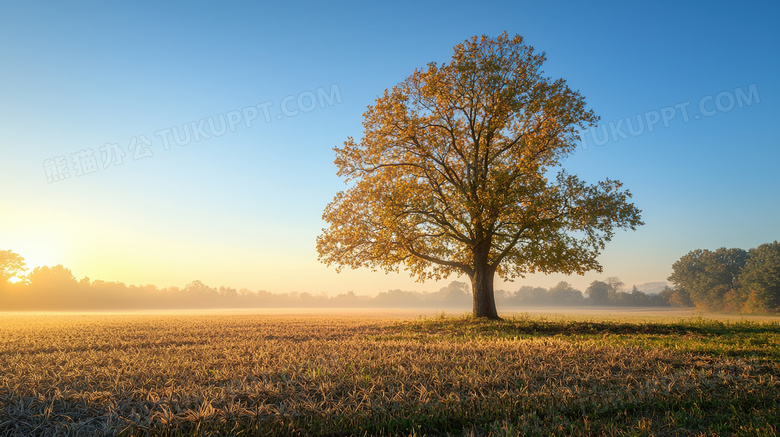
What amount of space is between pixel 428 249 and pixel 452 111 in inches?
352

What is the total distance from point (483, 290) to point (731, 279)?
104461 mm

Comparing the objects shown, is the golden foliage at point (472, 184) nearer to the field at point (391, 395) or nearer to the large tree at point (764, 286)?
the field at point (391, 395)

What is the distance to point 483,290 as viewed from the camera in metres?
23.7

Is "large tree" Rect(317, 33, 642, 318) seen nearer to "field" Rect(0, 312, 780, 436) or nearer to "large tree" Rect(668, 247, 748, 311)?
"field" Rect(0, 312, 780, 436)

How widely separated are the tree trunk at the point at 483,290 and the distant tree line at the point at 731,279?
75.8 m

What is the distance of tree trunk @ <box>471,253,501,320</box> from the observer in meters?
23.3

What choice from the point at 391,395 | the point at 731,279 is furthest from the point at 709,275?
the point at 391,395

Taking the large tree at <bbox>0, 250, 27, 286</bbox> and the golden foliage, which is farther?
the large tree at <bbox>0, 250, 27, 286</bbox>

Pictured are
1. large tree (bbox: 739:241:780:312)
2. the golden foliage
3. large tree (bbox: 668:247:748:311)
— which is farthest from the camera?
large tree (bbox: 668:247:748:311)

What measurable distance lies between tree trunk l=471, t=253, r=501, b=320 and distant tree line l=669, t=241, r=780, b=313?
7575 cm

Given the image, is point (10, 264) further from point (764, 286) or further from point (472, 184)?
point (764, 286)

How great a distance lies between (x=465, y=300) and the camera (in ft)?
467

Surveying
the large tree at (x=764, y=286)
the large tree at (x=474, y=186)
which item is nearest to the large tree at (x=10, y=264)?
the large tree at (x=474, y=186)

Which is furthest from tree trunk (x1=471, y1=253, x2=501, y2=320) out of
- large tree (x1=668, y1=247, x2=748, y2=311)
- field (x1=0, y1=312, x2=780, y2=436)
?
large tree (x1=668, y1=247, x2=748, y2=311)
